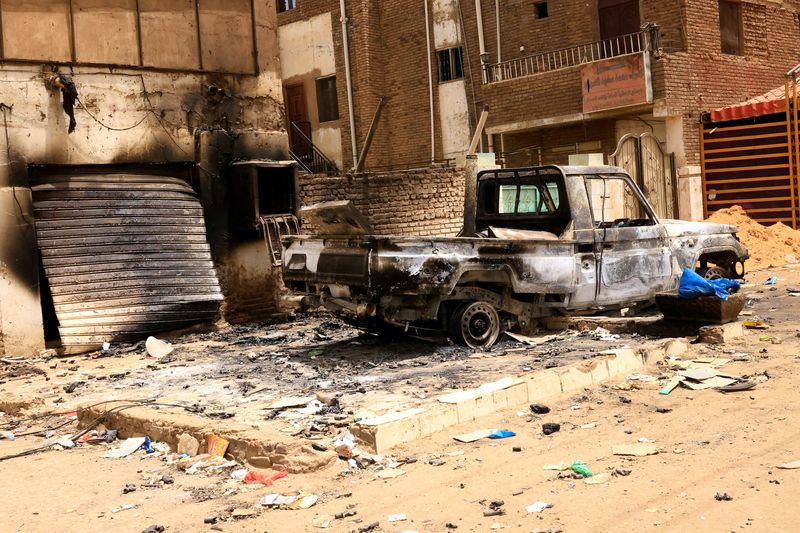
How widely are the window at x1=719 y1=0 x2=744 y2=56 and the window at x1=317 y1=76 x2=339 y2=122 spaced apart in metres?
12.4

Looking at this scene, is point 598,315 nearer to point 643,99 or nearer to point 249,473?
point 249,473

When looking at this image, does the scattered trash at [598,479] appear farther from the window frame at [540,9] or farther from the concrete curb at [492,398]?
the window frame at [540,9]

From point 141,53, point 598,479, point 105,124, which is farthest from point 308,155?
point 598,479

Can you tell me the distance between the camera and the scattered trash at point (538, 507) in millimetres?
4301

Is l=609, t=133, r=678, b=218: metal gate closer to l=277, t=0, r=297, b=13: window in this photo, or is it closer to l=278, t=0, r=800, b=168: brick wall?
l=278, t=0, r=800, b=168: brick wall

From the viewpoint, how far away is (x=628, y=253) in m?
9.20

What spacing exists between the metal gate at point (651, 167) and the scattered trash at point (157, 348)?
9948 mm

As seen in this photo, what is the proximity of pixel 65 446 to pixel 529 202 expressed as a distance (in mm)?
5412

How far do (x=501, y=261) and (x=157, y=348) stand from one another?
14.6ft

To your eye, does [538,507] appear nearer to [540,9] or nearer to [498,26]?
[540,9]

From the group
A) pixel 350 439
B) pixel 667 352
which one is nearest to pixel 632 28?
pixel 667 352

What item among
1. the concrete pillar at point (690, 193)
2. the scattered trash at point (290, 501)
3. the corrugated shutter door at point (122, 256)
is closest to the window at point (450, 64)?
the concrete pillar at point (690, 193)

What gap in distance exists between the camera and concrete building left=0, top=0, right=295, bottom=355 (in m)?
10.7

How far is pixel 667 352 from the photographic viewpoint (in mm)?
7875
